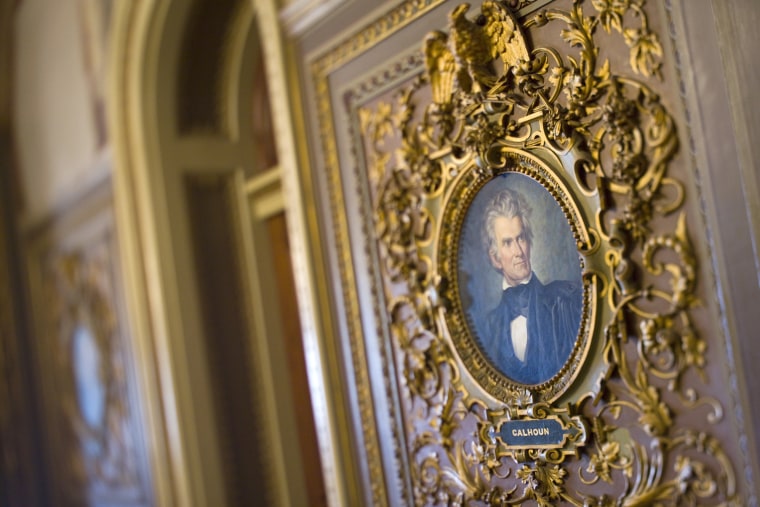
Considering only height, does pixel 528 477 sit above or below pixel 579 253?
below

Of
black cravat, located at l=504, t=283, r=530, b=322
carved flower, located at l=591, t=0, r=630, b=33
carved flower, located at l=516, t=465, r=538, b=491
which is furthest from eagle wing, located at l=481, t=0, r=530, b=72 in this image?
carved flower, located at l=516, t=465, r=538, b=491

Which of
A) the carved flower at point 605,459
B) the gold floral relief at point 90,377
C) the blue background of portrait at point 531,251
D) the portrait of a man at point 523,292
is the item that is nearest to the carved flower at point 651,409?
the carved flower at point 605,459

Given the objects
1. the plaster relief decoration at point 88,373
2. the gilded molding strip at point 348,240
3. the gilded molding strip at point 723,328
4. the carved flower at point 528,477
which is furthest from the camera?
the plaster relief decoration at point 88,373

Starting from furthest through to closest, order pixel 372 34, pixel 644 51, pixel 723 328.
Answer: pixel 372 34 → pixel 644 51 → pixel 723 328

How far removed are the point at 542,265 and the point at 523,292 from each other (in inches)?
5.8

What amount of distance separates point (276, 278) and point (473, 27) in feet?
9.08

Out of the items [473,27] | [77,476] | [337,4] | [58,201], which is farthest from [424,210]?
[77,476]

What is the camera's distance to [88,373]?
670 cm

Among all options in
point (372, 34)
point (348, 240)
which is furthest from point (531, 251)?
point (372, 34)

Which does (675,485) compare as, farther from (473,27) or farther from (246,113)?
(246,113)

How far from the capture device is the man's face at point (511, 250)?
10.0 ft

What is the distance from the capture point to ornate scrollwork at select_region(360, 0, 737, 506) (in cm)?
259

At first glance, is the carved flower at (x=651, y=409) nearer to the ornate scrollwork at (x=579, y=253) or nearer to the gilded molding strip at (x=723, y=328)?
the ornate scrollwork at (x=579, y=253)

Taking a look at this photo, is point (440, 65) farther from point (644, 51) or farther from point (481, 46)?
point (644, 51)
